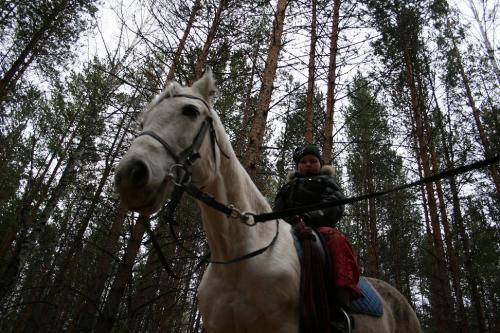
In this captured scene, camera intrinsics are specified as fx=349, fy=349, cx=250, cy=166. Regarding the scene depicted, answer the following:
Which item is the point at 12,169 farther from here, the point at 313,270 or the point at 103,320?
the point at 313,270

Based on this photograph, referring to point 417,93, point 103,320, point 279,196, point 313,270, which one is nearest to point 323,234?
point 313,270

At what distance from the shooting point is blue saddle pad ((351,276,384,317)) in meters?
3.67

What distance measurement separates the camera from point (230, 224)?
291cm

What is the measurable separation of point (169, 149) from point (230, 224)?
2.97 ft

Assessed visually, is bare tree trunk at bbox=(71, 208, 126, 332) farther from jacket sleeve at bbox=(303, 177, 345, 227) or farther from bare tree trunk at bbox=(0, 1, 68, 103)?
bare tree trunk at bbox=(0, 1, 68, 103)

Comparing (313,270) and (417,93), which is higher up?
(417,93)

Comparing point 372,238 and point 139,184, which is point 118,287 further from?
point 372,238

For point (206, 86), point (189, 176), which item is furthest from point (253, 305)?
point (206, 86)

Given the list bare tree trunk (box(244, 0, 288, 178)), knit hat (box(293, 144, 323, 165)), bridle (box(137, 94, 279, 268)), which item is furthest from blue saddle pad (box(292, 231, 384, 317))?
bare tree trunk (box(244, 0, 288, 178))

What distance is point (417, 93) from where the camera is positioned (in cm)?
1515

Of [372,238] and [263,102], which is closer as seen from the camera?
[263,102]

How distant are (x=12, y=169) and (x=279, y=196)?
11.9 meters

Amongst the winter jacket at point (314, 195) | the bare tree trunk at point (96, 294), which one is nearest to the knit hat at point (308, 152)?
the winter jacket at point (314, 195)

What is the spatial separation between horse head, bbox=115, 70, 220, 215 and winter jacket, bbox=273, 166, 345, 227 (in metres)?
1.41
